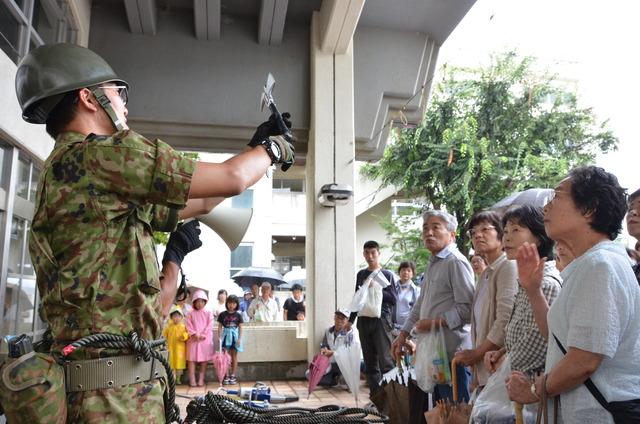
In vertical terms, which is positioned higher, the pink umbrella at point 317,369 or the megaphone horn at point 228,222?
the megaphone horn at point 228,222

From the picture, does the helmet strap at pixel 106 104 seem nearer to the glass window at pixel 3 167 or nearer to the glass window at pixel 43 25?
the glass window at pixel 3 167

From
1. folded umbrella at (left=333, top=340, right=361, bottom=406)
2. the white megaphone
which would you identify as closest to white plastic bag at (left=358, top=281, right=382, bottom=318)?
folded umbrella at (left=333, top=340, right=361, bottom=406)

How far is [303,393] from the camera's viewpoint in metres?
6.10

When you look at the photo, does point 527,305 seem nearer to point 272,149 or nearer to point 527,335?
point 527,335

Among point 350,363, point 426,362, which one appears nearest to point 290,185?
point 350,363

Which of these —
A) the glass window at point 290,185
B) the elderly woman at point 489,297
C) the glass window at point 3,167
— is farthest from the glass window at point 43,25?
the glass window at point 290,185

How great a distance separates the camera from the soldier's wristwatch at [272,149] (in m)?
1.55

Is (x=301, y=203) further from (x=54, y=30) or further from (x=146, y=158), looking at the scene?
(x=146, y=158)

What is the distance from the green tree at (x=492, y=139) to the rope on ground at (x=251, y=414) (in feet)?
39.3

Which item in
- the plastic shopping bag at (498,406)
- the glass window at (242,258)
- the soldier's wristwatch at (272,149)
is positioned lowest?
the plastic shopping bag at (498,406)

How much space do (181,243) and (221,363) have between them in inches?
199

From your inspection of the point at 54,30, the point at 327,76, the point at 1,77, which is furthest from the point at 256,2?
the point at 1,77

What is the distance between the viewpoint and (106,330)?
1.35 meters

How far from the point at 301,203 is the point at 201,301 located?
14807mm
